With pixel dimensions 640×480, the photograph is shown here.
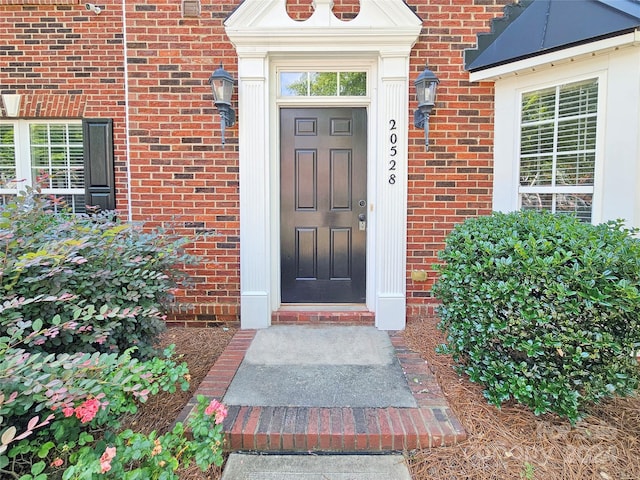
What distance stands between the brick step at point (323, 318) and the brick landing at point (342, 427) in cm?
142

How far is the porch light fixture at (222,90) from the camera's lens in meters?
3.50

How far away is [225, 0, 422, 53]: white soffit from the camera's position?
3578 mm

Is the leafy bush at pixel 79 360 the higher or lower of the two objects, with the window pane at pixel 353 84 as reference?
lower

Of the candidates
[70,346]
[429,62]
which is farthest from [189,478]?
[429,62]

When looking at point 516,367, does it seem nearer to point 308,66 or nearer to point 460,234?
point 460,234

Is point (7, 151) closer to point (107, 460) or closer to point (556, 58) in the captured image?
point (107, 460)

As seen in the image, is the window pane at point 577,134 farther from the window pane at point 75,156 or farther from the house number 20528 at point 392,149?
the window pane at point 75,156

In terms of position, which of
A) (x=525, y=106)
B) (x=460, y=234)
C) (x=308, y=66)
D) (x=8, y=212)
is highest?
(x=308, y=66)

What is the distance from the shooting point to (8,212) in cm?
213

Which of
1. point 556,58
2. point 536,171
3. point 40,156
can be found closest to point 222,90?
point 40,156

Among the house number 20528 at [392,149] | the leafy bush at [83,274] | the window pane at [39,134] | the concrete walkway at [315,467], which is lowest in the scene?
the concrete walkway at [315,467]

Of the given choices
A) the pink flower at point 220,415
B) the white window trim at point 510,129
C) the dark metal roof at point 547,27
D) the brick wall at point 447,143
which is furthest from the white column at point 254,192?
the white window trim at point 510,129

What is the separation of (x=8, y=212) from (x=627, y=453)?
367 centimetres

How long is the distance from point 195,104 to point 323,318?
2541 mm
